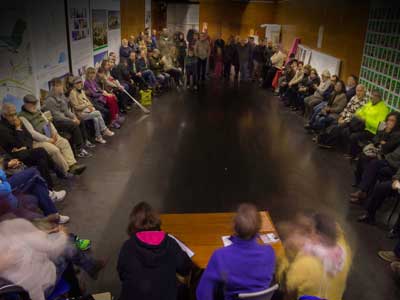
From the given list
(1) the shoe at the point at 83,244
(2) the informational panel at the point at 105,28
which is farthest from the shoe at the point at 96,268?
(2) the informational panel at the point at 105,28

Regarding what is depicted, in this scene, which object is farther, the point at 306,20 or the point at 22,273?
the point at 306,20

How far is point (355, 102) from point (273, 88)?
5.06 metres

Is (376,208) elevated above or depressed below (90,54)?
below

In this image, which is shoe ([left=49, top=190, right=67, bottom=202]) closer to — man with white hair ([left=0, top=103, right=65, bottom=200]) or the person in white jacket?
man with white hair ([left=0, top=103, right=65, bottom=200])

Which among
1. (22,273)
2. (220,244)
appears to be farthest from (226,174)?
(22,273)

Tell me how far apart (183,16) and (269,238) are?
13620 millimetres

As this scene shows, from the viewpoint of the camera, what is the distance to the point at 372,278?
3.17 meters

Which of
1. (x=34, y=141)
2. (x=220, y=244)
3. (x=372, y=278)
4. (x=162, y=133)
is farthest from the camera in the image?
(x=162, y=133)

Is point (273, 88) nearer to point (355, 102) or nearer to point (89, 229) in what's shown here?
point (355, 102)

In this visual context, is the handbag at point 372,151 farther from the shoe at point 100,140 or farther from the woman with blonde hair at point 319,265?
the shoe at point 100,140

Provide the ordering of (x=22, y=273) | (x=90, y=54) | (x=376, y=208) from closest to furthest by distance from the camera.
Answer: (x=22, y=273) < (x=376, y=208) < (x=90, y=54)

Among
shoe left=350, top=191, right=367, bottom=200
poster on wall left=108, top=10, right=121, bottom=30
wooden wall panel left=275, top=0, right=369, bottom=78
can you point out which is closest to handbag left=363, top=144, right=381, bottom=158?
shoe left=350, top=191, right=367, bottom=200

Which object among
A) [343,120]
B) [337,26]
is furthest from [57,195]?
[337,26]

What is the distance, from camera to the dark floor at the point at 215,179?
3.58 m
